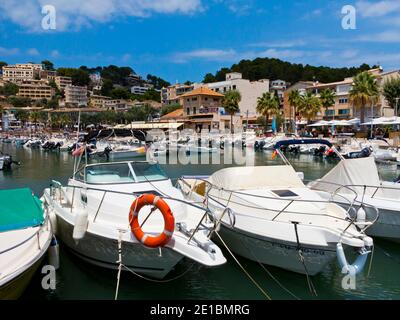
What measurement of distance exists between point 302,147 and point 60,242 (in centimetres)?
4167

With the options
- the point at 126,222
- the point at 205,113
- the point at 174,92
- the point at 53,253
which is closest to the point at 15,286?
the point at 53,253

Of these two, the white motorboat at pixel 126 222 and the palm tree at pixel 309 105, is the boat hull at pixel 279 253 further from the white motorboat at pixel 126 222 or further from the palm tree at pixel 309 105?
the palm tree at pixel 309 105

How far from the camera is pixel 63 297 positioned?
892cm

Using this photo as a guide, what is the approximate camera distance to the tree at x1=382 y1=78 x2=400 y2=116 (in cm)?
6244

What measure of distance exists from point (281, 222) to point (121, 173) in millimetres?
5036

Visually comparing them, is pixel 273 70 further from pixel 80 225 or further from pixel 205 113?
pixel 80 225

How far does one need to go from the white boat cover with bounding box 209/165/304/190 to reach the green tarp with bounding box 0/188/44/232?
5712 mm

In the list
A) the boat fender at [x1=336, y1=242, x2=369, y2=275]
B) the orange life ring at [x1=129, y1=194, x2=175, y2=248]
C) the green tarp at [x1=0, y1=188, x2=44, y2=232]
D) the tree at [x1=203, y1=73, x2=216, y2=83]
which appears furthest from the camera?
the tree at [x1=203, y1=73, x2=216, y2=83]

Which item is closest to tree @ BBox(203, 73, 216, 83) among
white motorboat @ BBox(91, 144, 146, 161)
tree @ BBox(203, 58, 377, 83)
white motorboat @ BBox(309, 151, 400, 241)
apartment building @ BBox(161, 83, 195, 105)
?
tree @ BBox(203, 58, 377, 83)

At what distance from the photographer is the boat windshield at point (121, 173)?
1142 centimetres

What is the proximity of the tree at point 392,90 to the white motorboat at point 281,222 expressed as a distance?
58.5 m

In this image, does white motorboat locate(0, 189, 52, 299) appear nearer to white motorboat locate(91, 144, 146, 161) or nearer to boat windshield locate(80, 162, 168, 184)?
boat windshield locate(80, 162, 168, 184)

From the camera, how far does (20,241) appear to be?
848 cm
